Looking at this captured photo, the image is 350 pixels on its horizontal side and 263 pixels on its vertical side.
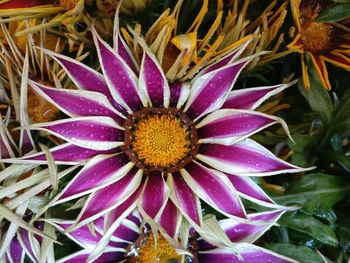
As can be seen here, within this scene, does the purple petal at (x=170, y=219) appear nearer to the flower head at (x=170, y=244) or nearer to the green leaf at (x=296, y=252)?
the flower head at (x=170, y=244)

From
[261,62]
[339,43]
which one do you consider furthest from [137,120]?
[339,43]

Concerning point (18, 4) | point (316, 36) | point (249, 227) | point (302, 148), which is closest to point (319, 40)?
point (316, 36)

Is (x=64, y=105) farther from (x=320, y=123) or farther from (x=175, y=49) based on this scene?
(x=320, y=123)

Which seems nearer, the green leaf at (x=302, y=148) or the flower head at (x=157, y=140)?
the flower head at (x=157, y=140)

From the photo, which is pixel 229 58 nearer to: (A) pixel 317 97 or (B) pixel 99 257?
(A) pixel 317 97

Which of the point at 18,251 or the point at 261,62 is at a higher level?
the point at 261,62

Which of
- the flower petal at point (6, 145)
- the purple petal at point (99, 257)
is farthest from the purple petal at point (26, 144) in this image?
the purple petal at point (99, 257)
